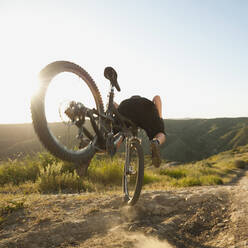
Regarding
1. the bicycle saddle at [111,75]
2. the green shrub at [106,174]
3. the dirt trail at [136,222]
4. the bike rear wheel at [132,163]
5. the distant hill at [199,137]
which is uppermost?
the bicycle saddle at [111,75]

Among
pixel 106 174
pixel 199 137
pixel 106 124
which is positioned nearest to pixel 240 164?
pixel 106 174

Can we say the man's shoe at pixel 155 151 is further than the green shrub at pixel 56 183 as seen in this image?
No

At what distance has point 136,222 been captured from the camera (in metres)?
3.02

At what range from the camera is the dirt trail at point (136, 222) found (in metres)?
2.50

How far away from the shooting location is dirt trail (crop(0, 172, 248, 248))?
8.19 ft

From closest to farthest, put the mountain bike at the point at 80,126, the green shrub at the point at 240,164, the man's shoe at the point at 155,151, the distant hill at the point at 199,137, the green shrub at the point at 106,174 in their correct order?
the mountain bike at the point at 80,126 → the man's shoe at the point at 155,151 → the green shrub at the point at 106,174 → the green shrub at the point at 240,164 → the distant hill at the point at 199,137

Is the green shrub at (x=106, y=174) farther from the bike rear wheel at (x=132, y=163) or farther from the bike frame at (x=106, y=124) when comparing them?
the bike frame at (x=106, y=124)

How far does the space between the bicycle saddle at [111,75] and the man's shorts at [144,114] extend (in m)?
0.62

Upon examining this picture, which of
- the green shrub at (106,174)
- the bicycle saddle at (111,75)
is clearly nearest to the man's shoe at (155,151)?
the bicycle saddle at (111,75)

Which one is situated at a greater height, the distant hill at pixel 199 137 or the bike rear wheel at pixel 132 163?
the bike rear wheel at pixel 132 163

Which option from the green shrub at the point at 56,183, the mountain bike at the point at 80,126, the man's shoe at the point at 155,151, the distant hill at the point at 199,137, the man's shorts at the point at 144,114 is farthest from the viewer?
the distant hill at the point at 199,137

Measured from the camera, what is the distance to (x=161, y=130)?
386cm

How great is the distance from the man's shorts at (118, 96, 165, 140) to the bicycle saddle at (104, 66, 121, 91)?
2.02ft

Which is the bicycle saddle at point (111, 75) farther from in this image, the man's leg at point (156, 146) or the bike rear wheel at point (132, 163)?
the man's leg at point (156, 146)
